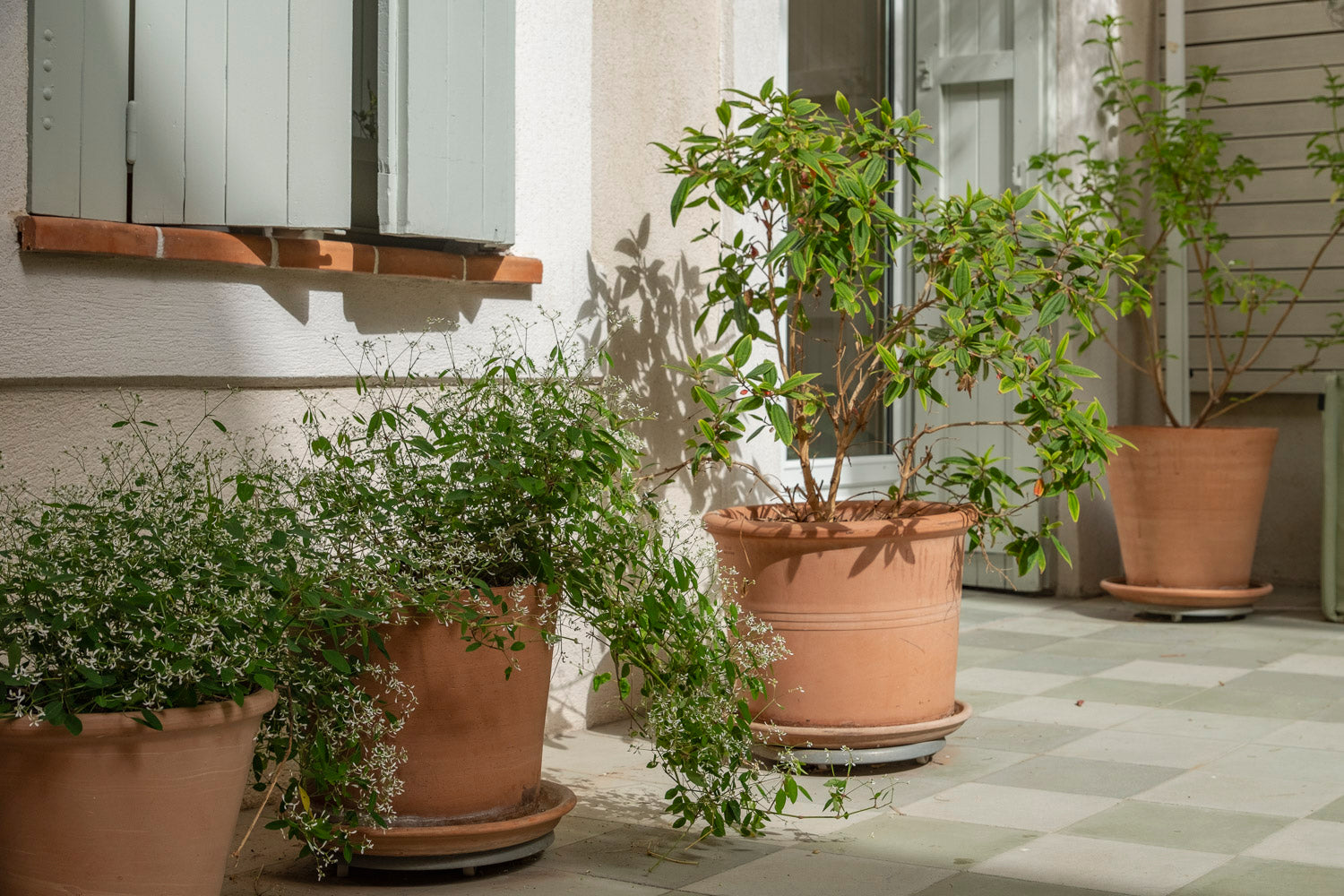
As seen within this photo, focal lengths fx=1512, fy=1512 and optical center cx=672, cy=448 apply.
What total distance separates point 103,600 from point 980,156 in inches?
187

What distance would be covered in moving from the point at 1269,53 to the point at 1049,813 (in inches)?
169

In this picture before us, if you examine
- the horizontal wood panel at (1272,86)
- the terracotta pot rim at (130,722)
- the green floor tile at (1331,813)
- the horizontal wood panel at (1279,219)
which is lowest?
the green floor tile at (1331,813)

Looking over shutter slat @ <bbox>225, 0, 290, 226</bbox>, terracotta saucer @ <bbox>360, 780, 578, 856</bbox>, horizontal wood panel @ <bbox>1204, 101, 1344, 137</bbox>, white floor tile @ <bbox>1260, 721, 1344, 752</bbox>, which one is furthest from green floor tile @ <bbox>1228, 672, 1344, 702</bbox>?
shutter slat @ <bbox>225, 0, 290, 226</bbox>

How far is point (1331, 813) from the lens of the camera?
308 centimetres

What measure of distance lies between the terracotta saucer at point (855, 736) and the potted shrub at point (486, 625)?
0.53 meters

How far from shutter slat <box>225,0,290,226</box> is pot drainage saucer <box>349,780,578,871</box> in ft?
3.82

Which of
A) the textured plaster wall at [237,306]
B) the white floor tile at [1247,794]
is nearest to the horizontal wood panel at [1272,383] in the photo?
the white floor tile at [1247,794]

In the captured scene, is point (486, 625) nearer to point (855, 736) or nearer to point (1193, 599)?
point (855, 736)

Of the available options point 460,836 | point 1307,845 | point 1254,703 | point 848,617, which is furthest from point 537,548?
point 1254,703

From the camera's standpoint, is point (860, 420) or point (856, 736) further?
point (860, 420)

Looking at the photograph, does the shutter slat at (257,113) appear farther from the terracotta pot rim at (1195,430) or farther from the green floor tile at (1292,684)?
the terracotta pot rim at (1195,430)

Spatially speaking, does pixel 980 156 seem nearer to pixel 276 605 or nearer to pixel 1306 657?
pixel 1306 657

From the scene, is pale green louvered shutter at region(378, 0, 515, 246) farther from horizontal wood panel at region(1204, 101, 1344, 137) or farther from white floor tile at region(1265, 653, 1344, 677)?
horizontal wood panel at region(1204, 101, 1344, 137)

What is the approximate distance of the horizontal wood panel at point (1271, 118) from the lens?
6133mm
